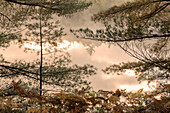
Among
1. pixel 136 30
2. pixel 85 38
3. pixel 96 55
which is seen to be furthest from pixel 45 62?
pixel 96 55

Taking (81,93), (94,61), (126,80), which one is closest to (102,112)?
(81,93)

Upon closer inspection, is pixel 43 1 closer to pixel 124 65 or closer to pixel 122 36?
pixel 122 36

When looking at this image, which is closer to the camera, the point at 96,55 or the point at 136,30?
the point at 136,30

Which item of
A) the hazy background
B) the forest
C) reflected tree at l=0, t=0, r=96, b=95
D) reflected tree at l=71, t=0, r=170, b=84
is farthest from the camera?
the hazy background

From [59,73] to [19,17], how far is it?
120 inches

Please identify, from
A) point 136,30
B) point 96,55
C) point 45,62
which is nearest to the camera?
point 136,30

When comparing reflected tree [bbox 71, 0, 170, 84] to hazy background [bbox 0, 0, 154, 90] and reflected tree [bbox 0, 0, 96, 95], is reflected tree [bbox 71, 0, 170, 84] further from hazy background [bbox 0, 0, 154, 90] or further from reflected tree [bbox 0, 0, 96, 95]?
reflected tree [bbox 0, 0, 96, 95]

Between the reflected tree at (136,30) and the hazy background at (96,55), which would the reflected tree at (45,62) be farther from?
the reflected tree at (136,30)

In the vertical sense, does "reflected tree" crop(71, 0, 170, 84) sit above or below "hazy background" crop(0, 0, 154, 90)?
above

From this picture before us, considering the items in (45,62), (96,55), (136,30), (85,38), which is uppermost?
(136,30)

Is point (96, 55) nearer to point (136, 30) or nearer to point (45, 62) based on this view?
point (45, 62)

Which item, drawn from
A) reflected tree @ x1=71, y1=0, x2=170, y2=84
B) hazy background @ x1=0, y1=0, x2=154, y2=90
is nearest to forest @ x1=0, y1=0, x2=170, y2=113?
reflected tree @ x1=71, y1=0, x2=170, y2=84

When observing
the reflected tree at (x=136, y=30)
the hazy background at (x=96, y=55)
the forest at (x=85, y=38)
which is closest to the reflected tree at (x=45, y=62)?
the forest at (x=85, y=38)

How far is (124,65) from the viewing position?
23.9 ft
